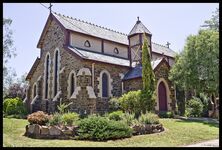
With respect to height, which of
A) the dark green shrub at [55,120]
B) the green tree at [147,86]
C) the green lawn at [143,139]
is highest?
the green tree at [147,86]

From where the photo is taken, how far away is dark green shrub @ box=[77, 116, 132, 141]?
13.5 metres

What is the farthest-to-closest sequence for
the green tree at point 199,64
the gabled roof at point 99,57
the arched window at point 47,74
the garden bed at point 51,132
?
the arched window at point 47,74 → the gabled roof at point 99,57 → the green tree at point 199,64 → the garden bed at point 51,132

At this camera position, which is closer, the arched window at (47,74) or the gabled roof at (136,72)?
the gabled roof at (136,72)

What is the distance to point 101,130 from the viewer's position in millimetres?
13617

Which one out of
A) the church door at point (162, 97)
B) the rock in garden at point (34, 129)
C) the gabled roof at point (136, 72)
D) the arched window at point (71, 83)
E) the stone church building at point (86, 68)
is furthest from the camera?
the church door at point (162, 97)

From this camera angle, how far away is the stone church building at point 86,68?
22703 mm

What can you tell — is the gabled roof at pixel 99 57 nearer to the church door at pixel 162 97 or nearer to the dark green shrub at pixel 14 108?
the church door at pixel 162 97

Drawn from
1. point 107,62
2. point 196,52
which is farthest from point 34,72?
point 196,52

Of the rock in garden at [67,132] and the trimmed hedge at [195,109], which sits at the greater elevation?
the trimmed hedge at [195,109]

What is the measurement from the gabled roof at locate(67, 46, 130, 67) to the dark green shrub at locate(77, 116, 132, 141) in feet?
30.2

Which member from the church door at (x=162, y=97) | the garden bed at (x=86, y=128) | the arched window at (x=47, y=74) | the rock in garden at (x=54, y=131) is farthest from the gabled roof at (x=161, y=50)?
the rock in garden at (x=54, y=131)

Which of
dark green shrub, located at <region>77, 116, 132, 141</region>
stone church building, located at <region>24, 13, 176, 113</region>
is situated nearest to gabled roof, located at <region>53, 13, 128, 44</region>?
stone church building, located at <region>24, 13, 176, 113</region>

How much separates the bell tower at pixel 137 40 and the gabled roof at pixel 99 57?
0.91 m

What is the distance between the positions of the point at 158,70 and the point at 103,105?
241 inches
